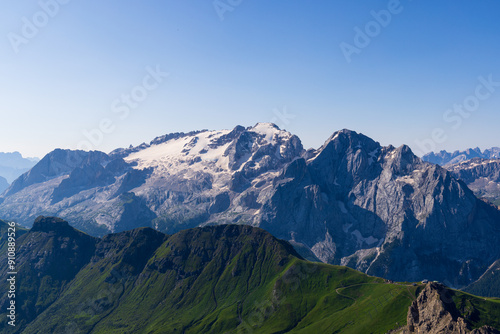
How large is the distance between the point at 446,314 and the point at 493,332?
24870 mm

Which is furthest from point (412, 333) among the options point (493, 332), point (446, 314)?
point (493, 332)

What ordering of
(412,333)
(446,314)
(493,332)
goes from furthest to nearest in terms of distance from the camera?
(412,333) < (446,314) < (493,332)

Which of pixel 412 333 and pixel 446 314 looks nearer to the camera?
pixel 446 314

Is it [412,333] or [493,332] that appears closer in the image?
[493,332]

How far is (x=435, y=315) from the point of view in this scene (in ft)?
589

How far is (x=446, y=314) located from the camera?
174m

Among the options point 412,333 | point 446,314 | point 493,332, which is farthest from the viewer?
point 412,333

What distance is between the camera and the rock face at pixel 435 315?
166875mm

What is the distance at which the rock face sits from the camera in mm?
166875

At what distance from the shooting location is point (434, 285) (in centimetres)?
19688

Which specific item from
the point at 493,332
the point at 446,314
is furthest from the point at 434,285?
the point at 493,332

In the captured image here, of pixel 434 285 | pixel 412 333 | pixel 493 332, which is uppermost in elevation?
pixel 434 285

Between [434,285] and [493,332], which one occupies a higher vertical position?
[434,285]

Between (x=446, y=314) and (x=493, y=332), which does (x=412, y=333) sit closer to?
(x=446, y=314)
